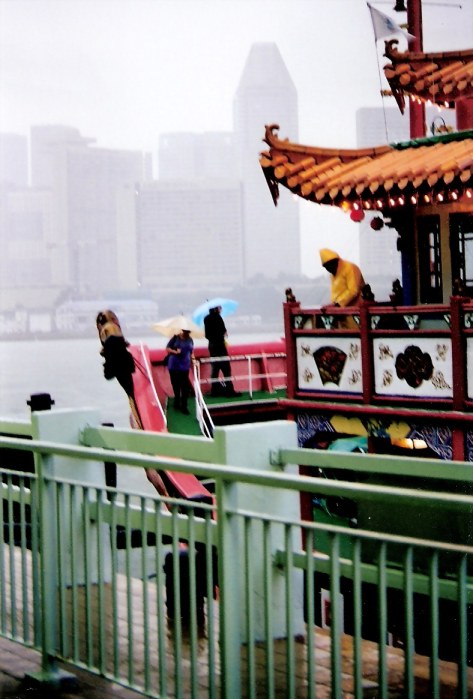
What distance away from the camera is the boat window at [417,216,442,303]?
1175 cm

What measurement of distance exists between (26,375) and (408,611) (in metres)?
161

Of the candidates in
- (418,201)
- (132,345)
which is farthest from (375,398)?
(132,345)

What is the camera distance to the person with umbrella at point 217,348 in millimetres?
17484

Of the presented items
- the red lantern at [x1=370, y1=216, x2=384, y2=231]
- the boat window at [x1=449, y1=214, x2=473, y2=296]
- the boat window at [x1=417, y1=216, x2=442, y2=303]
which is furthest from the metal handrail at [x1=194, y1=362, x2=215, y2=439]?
the boat window at [x1=449, y1=214, x2=473, y2=296]

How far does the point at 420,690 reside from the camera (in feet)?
12.6

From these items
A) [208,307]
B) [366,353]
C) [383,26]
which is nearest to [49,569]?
[366,353]

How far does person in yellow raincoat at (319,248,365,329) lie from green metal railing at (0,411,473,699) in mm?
7291

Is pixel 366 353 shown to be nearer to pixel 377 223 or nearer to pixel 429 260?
pixel 429 260

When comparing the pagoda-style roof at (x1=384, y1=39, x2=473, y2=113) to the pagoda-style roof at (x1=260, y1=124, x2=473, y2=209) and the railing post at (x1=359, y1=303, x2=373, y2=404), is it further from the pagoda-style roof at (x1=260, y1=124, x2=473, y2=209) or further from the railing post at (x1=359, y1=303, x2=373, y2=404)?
the railing post at (x1=359, y1=303, x2=373, y2=404)

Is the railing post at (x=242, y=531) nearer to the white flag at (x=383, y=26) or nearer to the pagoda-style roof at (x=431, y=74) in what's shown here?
the pagoda-style roof at (x=431, y=74)

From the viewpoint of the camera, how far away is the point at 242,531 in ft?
13.0

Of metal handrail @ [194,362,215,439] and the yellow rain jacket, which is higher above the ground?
the yellow rain jacket

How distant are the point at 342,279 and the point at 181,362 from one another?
13.7 feet

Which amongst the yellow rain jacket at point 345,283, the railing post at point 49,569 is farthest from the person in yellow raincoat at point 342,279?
the railing post at point 49,569
